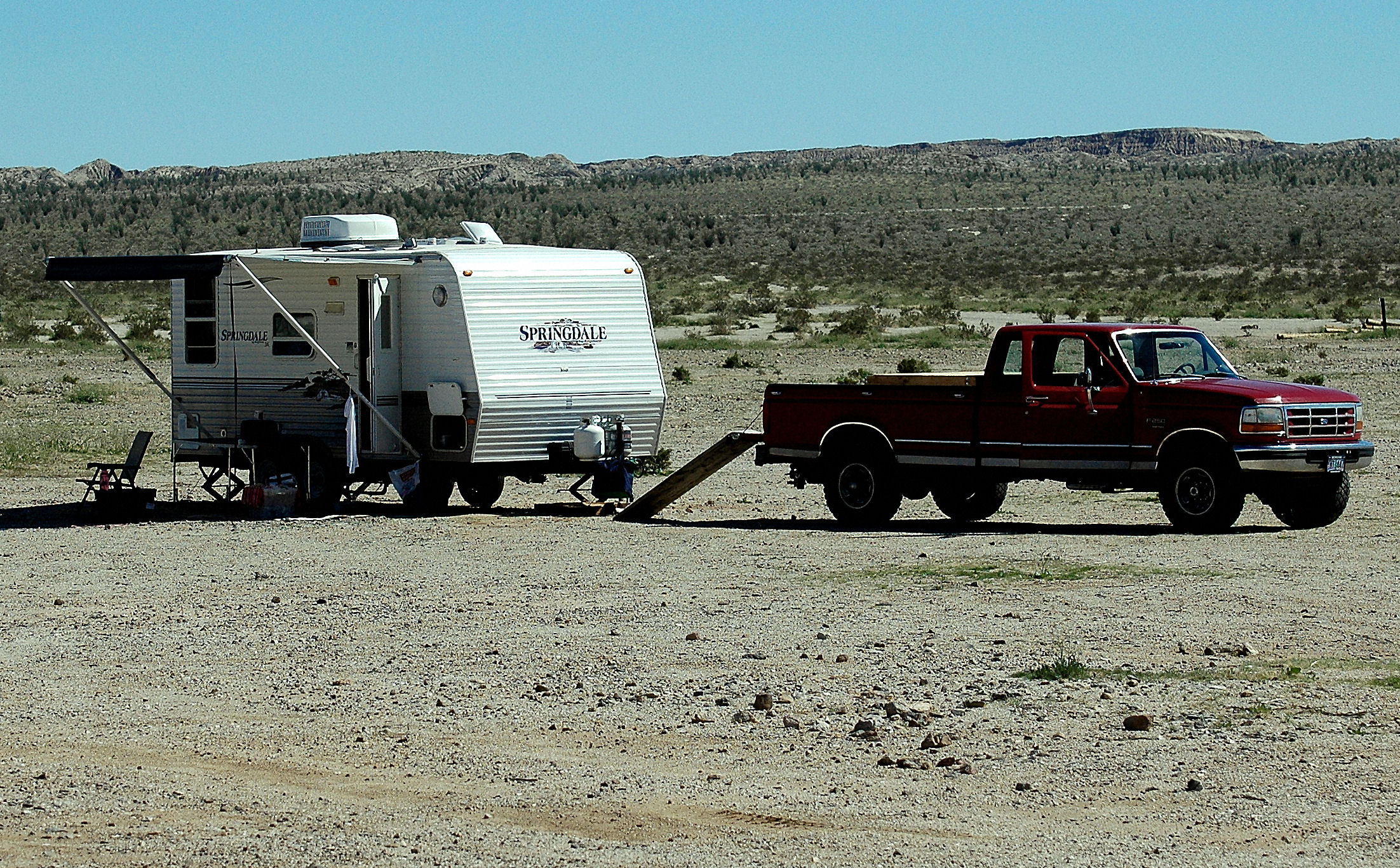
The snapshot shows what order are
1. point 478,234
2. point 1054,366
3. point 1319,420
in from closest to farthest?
point 1319,420 < point 1054,366 < point 478,234

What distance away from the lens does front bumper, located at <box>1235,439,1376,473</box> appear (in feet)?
49.3

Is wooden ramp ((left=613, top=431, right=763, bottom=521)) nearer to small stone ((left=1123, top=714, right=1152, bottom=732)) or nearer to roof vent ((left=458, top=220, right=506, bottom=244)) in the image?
roof vent ((left=458, top=220, right=506, bottom=244))

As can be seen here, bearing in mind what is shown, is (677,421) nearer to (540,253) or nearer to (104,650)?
(540,253)

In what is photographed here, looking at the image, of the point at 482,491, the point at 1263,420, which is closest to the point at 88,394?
the point at 482,491

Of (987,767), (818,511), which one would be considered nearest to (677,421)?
(818,511)

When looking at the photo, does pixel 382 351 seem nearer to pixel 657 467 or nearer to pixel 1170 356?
pixel 657 467

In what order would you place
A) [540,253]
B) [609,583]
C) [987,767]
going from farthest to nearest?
[540,253]
[609,583]
[987,767]

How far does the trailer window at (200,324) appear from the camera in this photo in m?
18.4

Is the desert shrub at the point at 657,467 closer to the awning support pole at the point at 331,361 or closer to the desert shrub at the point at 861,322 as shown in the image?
the awning support pole at the point at 331,361

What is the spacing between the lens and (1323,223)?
8656cm

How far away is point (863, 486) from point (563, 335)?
10.4 feet

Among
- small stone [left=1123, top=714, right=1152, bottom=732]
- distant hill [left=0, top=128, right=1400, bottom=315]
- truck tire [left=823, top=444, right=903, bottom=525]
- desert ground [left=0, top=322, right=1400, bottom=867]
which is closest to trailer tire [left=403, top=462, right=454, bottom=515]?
desert ground [left=0, top=322, right=1400, bottom=867]

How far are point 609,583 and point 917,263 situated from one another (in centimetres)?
6539

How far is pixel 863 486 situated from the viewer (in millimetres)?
16781
